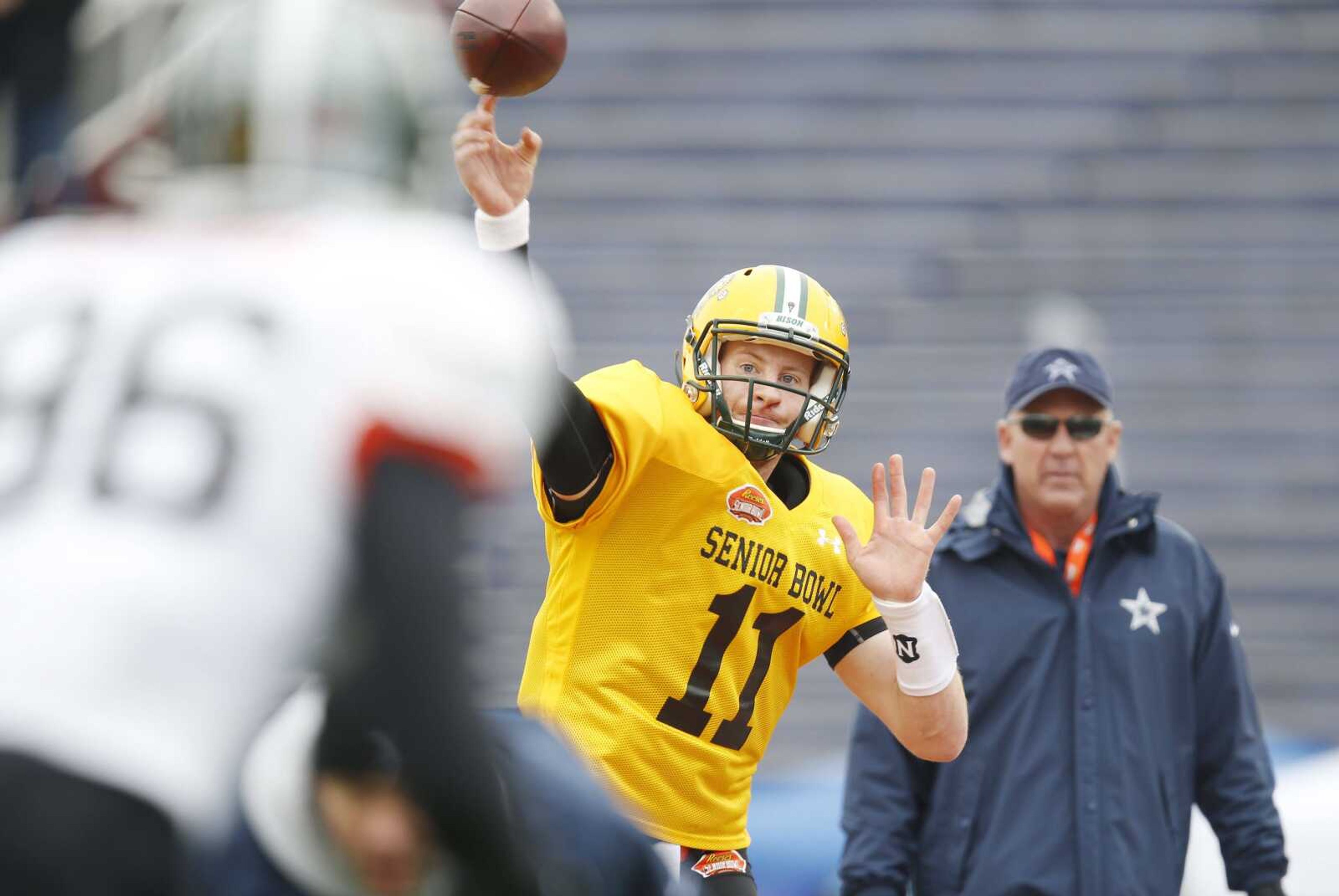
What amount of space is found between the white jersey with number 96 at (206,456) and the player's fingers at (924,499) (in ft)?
5.15

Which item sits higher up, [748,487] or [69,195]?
[69,195]

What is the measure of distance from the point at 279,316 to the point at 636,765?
1.53 m

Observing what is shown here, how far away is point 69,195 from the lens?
7.01 metres

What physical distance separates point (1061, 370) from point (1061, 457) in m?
0.21

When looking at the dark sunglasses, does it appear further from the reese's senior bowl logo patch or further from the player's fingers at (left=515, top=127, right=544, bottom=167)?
the player's fingers at (left=515, top=127, right=544, bottom=167)

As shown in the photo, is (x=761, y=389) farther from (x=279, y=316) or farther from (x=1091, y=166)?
(x=1091, y=166)

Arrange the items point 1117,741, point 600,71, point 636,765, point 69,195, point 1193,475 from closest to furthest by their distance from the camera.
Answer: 1. point 636,765
2. point 1117,741
3. point 69,195
4. point 1193,475
5. point 600,71

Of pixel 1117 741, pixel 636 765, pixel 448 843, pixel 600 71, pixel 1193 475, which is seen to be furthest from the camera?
pixel 600 71

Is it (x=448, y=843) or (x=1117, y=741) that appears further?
(x=1117, y=741)

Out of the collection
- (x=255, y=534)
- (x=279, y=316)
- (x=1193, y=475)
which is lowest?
(x=255, y=534)

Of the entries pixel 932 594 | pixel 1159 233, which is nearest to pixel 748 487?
pixel 932 594

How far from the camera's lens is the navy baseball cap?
4133mm

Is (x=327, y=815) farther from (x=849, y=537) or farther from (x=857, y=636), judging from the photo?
(x=857, y=636)

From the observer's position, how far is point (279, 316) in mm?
1797
